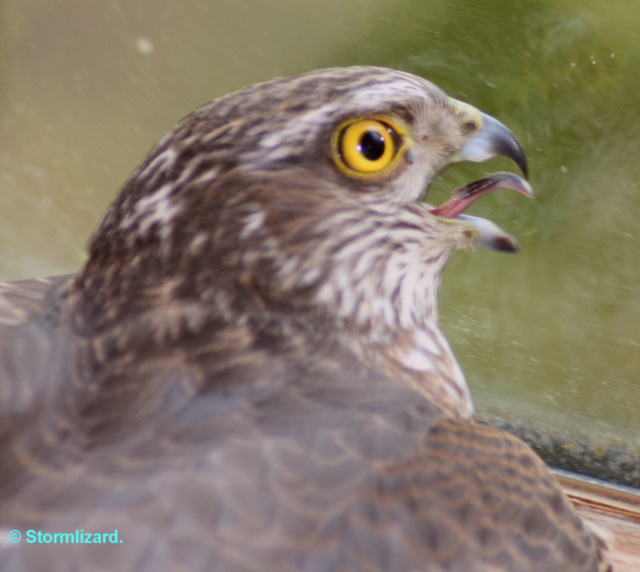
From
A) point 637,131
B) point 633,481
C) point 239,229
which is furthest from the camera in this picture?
point 633,481

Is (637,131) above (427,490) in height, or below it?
above

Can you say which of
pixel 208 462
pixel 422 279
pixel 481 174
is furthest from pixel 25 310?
pixel 481 174

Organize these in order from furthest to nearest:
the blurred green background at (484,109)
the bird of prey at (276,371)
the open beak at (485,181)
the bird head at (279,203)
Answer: the blurred green background at (484,109) < the open beak at (485,181) < the bird head at (279,203) < the bird of prey at (276,371)

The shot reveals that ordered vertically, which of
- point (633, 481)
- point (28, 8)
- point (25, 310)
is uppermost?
point (28, 8)

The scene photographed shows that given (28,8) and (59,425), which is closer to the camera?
(59,425)

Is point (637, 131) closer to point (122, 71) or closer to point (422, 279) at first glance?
point (422, 279)

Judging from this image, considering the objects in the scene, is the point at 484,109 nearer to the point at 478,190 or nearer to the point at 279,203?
→ the point at 478,190

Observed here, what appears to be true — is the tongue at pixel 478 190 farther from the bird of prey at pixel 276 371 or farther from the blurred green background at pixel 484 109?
the blurred green background at pixel 484 109

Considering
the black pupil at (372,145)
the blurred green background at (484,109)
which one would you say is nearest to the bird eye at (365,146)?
the black pupil at (372,145)
